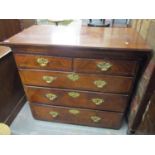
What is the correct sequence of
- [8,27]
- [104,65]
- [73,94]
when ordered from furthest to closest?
[8,27], [73,94], [104,65]

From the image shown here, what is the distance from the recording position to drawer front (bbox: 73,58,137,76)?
1.09 metres

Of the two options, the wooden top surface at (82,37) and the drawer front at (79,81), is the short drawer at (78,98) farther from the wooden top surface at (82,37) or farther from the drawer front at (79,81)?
the wooden top surface at (82,37)

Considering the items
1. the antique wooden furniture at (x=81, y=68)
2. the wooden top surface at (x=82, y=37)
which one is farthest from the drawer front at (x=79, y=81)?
the wooden top surface at (x=82, y=37)

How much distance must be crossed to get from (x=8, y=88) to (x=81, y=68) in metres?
0.85

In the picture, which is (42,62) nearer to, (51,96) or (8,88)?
(51,96)

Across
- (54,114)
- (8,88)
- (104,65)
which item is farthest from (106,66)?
(8,88)

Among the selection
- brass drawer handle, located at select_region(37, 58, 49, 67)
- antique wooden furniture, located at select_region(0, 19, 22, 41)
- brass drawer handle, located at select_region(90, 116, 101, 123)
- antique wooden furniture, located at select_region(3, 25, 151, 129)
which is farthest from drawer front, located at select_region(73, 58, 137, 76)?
antique wooden furniture, located at select_region(0, 19, 22, 41)

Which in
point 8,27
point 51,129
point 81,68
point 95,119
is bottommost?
point 51,129

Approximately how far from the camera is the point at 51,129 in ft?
5.18

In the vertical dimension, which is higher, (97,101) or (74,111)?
(97,101)

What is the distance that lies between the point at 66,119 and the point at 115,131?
51 centimetres

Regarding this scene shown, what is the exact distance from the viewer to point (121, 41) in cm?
111

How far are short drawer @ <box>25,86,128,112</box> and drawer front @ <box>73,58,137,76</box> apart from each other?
0.23 metres
